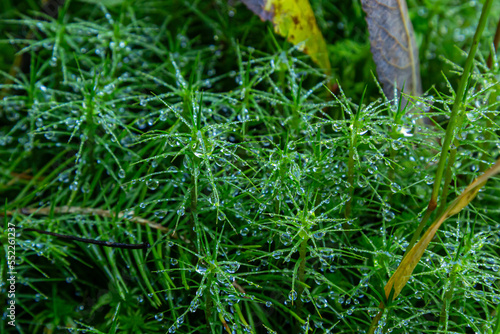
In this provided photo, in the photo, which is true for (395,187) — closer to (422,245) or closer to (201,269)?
(422,245)

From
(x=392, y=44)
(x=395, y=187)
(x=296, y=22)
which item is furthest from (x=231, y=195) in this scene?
(x=392, y=44)

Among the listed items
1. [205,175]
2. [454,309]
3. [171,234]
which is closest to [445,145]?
[454,309]

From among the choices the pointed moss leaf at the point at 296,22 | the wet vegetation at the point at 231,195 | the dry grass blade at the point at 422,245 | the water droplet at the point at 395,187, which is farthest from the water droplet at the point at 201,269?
the pointed moss leaf at the point at 296,22

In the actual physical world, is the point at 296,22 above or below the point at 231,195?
above

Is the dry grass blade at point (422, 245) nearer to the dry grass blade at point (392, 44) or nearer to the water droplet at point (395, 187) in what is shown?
the water droplet at point (395, 187)

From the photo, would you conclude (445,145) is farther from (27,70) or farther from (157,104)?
(27,70)

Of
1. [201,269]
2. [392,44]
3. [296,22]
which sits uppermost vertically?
[296,22]
